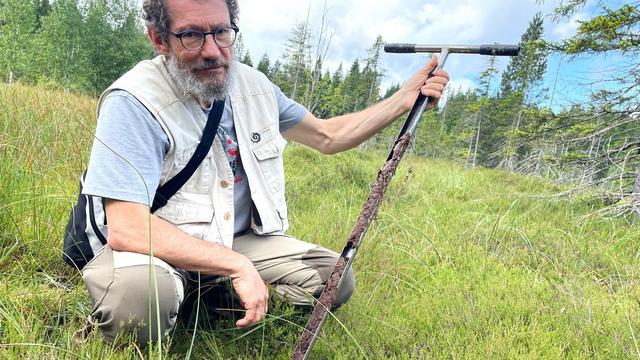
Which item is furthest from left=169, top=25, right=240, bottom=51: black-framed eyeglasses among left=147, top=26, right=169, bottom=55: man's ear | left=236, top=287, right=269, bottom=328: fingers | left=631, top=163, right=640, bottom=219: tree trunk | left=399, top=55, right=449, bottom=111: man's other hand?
left=631, top=163, right=640, bottom=219: tree trunk

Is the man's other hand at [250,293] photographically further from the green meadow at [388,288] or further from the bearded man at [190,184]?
the green meadow at [388,288]

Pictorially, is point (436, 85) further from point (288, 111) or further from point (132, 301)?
point (132, 301)

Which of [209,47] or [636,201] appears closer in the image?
[209,47]

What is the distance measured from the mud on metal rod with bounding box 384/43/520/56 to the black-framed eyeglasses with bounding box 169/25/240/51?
925 millimetres

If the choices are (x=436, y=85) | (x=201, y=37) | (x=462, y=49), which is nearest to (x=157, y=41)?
(x=201, y=37)

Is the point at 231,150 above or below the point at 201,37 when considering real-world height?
below

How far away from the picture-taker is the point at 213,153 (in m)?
2.16

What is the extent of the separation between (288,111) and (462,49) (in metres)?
1.13

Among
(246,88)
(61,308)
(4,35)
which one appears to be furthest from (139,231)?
(4,35)

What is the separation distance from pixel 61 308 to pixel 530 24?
46.0m

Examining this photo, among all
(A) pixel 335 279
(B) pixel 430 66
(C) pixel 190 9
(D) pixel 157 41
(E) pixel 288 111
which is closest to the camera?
(A) pixel 335 279

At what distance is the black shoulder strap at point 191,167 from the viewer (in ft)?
6.50

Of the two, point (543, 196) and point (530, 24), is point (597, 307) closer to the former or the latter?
point (543, 196)

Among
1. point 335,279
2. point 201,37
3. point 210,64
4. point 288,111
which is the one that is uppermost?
point 201,37
